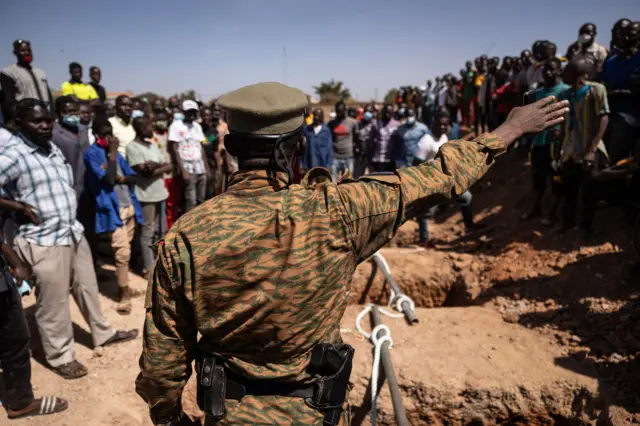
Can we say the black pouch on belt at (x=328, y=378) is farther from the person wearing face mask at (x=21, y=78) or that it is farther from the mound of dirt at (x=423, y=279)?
the person wearing face mask at (x=21, y=78)

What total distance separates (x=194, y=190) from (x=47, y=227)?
277cm

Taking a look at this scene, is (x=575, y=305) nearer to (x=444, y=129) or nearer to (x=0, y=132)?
(x=444, y=129)

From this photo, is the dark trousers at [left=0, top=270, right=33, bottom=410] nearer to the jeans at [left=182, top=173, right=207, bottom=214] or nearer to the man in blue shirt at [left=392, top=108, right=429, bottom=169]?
the jeans at [left=182, top=173, right=207, bottom=214]

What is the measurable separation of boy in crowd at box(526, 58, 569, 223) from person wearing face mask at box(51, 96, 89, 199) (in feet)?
15.4

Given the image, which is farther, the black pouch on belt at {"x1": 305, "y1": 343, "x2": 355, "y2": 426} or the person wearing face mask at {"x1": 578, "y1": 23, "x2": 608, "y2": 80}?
the person wearing face mask at {"x1": 578, "y1": 23, "x2": 608, "y2": 80}

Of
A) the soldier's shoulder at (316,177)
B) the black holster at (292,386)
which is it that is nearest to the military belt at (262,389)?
the black holster at (292,386)

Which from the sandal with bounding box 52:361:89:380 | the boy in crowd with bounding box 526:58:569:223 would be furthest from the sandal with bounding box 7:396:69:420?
the boy in crowd with bounding box 526:58:569:223

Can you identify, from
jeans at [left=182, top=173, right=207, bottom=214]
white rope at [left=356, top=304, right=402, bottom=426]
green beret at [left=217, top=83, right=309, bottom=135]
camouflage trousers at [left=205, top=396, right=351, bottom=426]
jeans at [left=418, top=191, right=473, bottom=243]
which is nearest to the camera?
green beret at [left=217, top=83, right=309, bottom=135]

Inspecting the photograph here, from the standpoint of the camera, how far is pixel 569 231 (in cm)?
489

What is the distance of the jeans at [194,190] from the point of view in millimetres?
5660

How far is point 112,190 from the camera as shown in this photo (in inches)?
164

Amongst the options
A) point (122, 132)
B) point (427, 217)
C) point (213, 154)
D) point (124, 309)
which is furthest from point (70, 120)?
point (427, 217)

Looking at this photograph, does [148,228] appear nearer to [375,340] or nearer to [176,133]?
[176,133]

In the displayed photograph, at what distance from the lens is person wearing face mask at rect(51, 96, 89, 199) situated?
4.18 metres
